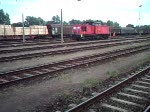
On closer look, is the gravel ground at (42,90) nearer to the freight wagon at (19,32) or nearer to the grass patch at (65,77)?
the grass patch at (65,77)

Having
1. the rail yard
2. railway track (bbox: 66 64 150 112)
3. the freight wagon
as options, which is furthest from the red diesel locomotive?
railway track (bbox: 66 64 150 112)

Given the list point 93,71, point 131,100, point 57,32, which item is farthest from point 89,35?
point 131,100

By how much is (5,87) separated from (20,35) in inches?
1369

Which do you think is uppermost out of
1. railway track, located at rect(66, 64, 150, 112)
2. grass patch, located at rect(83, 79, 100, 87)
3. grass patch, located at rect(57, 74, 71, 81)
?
grass patch, located at rect(57, 74, 71, 81)

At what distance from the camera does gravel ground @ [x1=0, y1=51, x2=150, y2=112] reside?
7580mm

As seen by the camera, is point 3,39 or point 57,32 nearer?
point 3,39

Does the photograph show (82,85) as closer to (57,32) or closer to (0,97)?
(0,97)

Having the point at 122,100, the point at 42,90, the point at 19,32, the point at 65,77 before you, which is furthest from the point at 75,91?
the point at 19,32

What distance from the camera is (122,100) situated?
7914 millimetres

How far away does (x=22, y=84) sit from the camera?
9992mm

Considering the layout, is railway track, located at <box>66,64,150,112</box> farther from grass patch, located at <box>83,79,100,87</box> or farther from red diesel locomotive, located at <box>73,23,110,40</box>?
red diesel locomotive, located at <box>73,23,110,40</box>

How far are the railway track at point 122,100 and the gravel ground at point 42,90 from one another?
53.2 inches

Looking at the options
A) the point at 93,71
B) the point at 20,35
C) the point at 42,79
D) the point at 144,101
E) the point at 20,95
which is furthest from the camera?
the point at 20,35

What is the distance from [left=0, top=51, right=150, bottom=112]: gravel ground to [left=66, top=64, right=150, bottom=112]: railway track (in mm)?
1352
